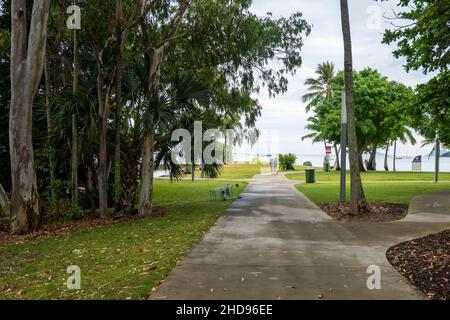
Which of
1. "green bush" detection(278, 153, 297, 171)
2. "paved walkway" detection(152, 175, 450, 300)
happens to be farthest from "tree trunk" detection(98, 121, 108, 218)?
"green bush" detection(278, 153, 297, 171)

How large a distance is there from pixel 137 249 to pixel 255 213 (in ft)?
18.0

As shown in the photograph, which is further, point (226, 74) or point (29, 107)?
point (226, 74)

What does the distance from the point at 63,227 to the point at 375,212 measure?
8870mm

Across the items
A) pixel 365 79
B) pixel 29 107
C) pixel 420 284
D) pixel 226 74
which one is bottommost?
pixel 420 284

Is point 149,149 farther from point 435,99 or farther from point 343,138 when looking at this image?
point 435,99

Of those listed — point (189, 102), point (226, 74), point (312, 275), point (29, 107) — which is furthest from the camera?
point (226, 74)

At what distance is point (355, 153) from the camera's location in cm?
1299

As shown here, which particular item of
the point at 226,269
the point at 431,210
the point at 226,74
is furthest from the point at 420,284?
the point at 226,74

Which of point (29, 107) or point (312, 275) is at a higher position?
point (29, 107)

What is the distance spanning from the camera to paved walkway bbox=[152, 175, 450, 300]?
17.1 feet

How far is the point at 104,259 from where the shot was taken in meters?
7.17

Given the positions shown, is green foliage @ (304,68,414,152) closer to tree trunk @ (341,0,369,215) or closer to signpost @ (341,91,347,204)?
signpost @ (341,91,347,204)

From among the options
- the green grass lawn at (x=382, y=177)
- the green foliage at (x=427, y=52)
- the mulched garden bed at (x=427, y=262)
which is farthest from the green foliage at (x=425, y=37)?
the green grass lawn at (x=382, y=177)

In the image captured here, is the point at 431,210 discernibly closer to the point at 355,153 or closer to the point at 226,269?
the point at 355,153
